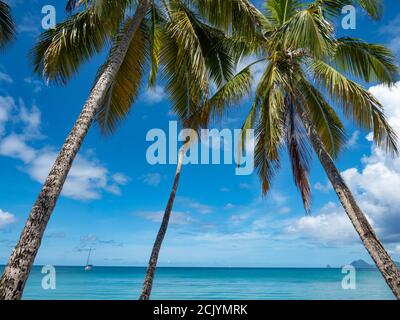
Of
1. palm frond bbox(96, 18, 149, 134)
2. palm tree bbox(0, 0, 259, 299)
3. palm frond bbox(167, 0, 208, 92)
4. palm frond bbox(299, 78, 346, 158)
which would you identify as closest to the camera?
palm tree bbox(0, 0, 259, 299)

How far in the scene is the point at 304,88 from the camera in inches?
448

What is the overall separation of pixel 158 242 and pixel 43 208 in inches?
189

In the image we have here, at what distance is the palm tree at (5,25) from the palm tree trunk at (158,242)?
6161 mm

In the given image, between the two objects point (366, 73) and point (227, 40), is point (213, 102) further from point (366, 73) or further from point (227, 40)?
point (366, 73)

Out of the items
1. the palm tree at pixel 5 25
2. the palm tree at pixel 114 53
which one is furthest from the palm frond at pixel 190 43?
the palm tree at pixel 5 25

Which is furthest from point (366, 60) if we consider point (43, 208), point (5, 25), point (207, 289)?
point (207, 289)

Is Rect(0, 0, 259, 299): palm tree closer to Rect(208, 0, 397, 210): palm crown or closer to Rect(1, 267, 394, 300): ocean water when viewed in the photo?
Rect(208, 0, 397, 210): palm crown

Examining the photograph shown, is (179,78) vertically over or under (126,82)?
over

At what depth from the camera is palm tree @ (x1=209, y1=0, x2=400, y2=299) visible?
324 inches

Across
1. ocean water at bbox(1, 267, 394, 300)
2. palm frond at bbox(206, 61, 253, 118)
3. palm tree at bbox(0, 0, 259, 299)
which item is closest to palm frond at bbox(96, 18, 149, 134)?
palm tree at bbox(0, 0, 259, 299)

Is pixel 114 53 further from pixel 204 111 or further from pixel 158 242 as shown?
pixel 158 242

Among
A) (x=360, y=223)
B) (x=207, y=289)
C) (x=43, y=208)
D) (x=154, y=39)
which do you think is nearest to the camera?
(x=43, y=208)
